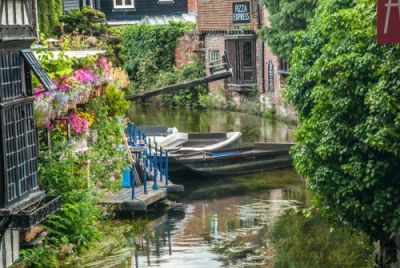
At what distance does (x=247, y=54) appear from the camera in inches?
2238

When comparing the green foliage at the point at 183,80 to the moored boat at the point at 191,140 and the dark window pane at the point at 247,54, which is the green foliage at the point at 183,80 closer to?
the dark window pane at the point at 247,54

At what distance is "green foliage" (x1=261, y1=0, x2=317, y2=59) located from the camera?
43.8 m

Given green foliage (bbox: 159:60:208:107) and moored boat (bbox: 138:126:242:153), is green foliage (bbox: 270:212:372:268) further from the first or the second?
green foliage (bbox: 159:60:208:107)

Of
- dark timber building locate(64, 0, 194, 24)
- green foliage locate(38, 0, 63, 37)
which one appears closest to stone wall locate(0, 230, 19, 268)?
green foliage locate(38, 0, 63, 37)

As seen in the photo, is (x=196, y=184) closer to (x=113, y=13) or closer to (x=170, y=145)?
(x=170, y=145)

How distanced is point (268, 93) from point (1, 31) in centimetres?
3780

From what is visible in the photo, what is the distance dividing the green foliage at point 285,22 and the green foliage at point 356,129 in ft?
71.7

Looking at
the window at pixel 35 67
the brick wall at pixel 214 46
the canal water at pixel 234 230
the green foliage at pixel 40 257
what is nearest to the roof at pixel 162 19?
the brick wall at pixel 214 46

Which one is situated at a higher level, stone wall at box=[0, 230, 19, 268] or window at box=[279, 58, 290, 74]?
window at box=[279, 58, 290, 74]

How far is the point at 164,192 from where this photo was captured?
3044 centimetres

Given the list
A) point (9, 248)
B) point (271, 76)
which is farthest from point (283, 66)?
point (9, 248)

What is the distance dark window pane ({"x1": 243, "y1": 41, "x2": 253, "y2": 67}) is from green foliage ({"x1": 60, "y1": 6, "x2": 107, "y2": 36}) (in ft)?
61.8

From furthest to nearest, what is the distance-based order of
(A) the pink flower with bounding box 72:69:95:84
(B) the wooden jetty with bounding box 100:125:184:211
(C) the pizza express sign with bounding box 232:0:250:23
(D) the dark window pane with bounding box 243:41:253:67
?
(D) the dark window pane with bounding box 243:41:253:67, (C) the pizza express sign with bounding box 232:0:250:23, (B) the wooden jetty with bounding box 100:125:184:211, (A) the pink flower with bounding box 72:69:95:84

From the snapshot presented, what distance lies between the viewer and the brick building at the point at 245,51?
53.8 m
